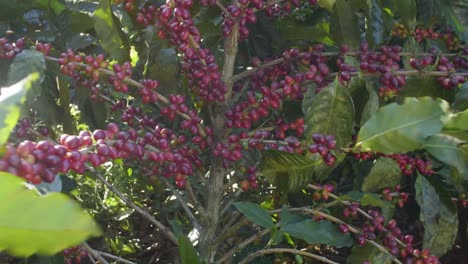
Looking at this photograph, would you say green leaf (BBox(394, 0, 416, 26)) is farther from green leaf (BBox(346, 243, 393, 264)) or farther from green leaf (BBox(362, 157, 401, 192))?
green leaf (BBox(346, 243, 393, 264))

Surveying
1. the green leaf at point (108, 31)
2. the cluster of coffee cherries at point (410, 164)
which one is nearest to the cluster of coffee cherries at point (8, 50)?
the green leaf at point (108, 31)

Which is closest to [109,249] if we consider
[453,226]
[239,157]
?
[239,157]

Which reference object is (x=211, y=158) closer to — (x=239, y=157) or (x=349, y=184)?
(x=239, y=157)

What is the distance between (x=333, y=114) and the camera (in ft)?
3.47

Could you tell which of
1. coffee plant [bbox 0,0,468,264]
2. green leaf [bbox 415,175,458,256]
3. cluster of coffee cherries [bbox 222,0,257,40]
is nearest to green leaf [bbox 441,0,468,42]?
coffee plant [bbox 0,0,468,264]

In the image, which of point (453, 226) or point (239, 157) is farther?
point (453, 226)

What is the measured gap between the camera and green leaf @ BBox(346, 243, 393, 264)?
119 cm

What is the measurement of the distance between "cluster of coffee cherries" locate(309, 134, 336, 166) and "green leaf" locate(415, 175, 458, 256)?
1.12 feet

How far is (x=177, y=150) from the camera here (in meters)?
1.09

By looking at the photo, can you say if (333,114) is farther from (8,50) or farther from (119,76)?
(8,50)

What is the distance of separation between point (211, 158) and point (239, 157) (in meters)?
0.13

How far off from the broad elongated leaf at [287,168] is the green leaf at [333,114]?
6 centimetres

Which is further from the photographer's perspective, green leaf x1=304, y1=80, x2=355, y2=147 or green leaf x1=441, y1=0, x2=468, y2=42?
green leaf x1=441, y1=0, x2=468, y2=42

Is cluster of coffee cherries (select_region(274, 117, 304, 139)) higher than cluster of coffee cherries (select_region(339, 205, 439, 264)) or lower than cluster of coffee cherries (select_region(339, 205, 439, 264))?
higher
